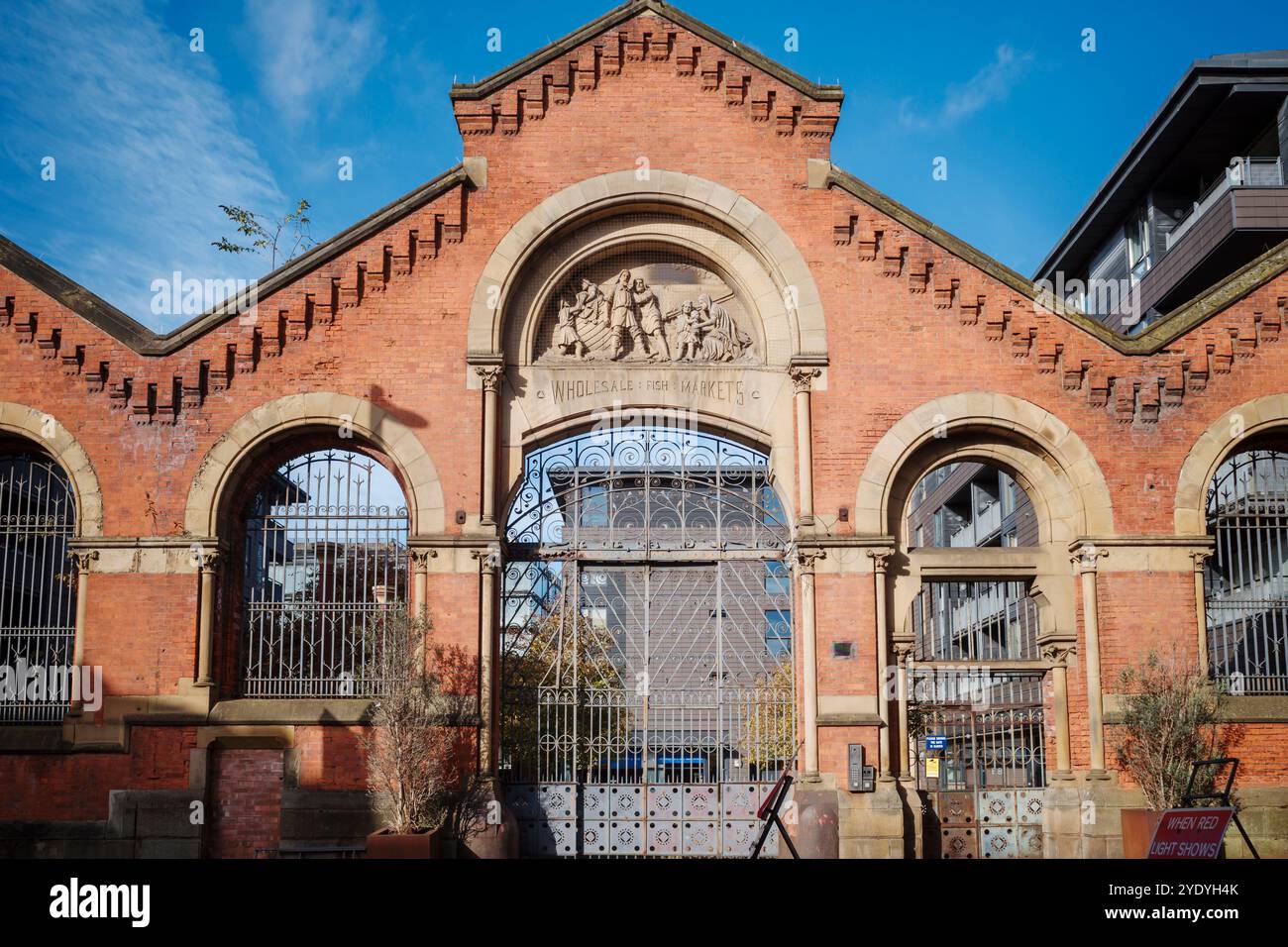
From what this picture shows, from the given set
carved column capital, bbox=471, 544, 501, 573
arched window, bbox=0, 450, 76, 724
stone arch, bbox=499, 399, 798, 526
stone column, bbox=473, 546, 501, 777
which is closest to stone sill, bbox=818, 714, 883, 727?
stone arch, bbox=499, 399, 798, 526

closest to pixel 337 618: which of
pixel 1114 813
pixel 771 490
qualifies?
pixel 771 490

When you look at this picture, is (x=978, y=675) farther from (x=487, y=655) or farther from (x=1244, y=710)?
(x=487, y=655)

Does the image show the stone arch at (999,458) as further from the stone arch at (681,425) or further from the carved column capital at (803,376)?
the carved column capital at (803,376)

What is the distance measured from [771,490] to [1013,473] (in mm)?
3478

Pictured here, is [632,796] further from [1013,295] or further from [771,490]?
[1013,295]

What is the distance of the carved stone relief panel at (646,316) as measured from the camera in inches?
725

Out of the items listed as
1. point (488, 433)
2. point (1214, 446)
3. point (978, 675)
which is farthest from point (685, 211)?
point (978, 675)

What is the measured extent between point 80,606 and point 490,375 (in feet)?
20.4

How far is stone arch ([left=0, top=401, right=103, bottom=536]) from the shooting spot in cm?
1727

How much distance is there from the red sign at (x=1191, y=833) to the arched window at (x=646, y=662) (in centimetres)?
498

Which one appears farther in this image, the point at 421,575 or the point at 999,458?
the point at 999,458

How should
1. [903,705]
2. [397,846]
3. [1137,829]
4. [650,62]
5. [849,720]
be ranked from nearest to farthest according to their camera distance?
[397,846]
[1137,829]
[849,720]
[903,705]
[650,62]

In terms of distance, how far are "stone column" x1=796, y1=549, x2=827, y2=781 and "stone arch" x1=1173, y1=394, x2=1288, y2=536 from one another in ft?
16.6

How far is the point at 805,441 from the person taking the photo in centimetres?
1769
